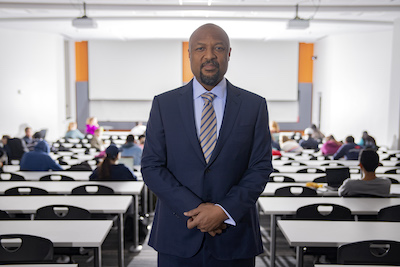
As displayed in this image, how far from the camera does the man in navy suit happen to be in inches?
66.6

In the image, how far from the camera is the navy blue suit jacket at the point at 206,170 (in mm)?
1704

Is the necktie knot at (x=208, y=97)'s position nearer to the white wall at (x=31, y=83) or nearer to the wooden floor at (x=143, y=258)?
the wooden floor at (x=143, y=258)

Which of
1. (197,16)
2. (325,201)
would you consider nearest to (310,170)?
(325,201)

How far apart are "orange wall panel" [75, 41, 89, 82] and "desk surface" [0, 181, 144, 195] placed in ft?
42.3

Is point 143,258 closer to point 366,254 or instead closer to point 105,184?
point 105,184

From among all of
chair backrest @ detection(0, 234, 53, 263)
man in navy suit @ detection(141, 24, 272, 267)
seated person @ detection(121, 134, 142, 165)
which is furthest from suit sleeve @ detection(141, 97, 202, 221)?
seated person @ detection(121, 134, 142, 165)

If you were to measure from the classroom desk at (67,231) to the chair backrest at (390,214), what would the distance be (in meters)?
2.19

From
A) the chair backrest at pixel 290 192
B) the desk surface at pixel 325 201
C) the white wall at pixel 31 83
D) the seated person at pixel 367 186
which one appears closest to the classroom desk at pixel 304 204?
the desk surface at pixel 325 201

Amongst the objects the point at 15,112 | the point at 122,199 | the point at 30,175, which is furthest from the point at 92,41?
the point at 122,199

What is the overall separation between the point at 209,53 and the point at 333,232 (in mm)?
1690

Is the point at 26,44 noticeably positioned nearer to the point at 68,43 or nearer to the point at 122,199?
the point at 68,43

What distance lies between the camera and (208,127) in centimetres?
177

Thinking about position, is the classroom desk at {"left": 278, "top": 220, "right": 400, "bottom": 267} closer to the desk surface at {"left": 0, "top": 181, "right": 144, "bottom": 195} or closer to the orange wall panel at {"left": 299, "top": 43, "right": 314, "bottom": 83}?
the desk surface at {"left": 0, "top": 181, "right": 144, "bottom": 195}

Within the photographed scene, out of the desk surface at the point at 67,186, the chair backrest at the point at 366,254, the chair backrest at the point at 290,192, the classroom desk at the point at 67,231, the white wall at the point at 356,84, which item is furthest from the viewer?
Result: the white wall at the point at 356,84
